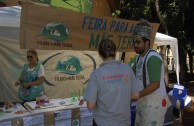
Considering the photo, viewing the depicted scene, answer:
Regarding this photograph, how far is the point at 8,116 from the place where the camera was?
387 cm

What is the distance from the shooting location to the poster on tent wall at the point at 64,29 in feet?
13.3

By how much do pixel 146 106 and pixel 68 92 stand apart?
222 inches

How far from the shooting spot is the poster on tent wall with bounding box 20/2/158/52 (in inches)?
159

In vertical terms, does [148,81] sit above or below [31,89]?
above

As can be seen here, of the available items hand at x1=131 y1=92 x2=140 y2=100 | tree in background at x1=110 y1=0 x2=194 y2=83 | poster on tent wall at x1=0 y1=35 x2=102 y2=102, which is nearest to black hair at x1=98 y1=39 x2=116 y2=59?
hand at x1=131 y1=92 x2=140 y2=100

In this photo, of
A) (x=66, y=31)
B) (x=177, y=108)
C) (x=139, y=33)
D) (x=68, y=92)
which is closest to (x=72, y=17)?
(x=66, y=31)

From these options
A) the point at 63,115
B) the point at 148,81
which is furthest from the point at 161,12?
the point at 148,81

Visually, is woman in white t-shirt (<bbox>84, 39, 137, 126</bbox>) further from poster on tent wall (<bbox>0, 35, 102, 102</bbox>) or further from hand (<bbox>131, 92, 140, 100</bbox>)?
poster on tent wall (<bbox>0, 35, 102, 102</bbox>)

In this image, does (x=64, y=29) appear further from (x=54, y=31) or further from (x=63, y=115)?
(x=63, y=115)

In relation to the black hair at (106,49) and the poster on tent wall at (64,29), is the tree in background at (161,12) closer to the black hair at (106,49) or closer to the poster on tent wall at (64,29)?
the poster on tent wall at (64,29)

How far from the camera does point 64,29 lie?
445 centimetres

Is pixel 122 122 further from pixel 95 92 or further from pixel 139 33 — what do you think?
pixel 139 33

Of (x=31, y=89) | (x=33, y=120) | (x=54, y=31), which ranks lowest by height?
(x=33, y=120)

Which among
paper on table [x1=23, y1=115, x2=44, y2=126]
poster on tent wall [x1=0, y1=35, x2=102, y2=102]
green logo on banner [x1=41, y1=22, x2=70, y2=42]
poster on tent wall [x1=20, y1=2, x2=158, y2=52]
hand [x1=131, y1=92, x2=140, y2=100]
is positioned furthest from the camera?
poster on tent wall [x1=0, y1=35, x2=102, y2=102]
